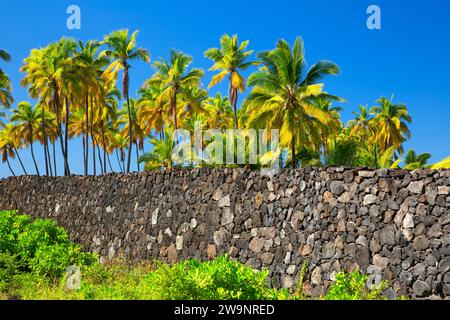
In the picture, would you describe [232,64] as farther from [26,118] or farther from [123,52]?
[26,118]

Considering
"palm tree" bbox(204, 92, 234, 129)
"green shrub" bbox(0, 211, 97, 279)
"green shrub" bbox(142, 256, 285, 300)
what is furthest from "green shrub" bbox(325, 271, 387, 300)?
"palm tree" bbox(204, 92, 234, 129)

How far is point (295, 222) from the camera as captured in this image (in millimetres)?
14906

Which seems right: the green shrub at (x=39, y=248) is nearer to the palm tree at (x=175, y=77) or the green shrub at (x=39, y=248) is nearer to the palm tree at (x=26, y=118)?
the palm tree at (x=175, y=77)

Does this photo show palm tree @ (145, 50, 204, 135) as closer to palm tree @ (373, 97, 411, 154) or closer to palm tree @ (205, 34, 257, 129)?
palm tree @ (205, 34, 257, 129)

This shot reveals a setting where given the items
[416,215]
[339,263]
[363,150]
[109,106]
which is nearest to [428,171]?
[416,215]

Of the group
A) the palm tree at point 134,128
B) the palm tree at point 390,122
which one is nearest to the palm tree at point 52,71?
the palm tree at point 134,128

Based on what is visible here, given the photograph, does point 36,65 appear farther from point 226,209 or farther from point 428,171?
point 428,171

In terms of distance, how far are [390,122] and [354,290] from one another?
42.3m

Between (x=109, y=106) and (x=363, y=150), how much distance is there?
108 ft

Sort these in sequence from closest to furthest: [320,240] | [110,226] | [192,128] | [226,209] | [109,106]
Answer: [320,240] → [226,209] → [110,226] → [192,128] → [109,106]

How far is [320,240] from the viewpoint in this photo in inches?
558

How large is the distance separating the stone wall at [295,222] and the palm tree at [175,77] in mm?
21771

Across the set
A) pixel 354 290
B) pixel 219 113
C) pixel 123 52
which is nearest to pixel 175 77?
A: pixel 123 52
